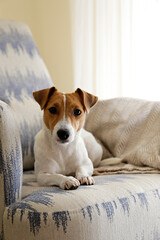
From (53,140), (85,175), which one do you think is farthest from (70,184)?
(53,140)

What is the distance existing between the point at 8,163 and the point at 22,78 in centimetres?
80

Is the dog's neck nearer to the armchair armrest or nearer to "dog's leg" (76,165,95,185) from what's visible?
"dog's leg" (76,165,95,185)

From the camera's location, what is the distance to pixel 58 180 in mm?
1304

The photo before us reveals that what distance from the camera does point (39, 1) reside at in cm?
341

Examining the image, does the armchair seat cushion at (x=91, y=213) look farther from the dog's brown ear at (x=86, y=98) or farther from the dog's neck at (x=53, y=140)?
the dog's brown ear at (x=86, y=98)

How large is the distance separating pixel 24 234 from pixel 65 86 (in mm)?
2319

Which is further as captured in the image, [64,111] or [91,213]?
[64,111]

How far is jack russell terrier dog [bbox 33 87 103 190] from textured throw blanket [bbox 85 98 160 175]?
138 millimetres

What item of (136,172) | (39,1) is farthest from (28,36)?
(39,1)

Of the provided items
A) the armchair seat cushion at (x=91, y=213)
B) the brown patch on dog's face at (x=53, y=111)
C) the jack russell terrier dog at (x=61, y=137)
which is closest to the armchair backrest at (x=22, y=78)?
the jack russell terrier dog at (x=61, y=137)

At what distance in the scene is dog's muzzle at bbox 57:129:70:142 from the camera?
1.38 m

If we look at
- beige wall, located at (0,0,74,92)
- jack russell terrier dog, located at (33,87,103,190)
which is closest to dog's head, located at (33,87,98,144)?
jack russell terrier dog, located at (33,87,103,190)

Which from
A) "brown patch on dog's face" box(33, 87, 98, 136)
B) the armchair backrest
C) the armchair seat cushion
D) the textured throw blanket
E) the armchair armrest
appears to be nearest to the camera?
the armchair seat cushion

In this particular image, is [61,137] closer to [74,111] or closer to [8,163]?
[74,111]
